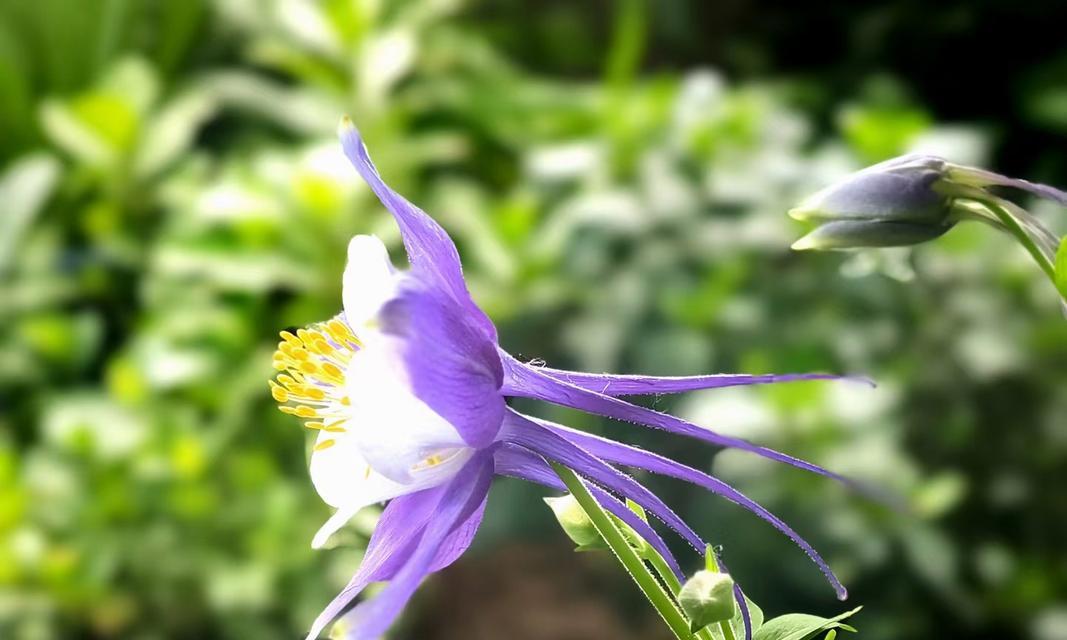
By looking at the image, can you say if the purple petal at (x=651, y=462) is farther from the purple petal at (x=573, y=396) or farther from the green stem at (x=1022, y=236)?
the green stem at (x=1022, y=236)

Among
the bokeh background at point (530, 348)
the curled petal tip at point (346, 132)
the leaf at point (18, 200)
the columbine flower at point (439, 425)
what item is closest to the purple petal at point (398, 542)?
the columbine flower at point (439, 425)

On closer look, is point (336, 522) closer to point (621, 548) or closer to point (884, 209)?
point (621, 548)

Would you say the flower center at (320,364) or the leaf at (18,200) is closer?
the flower center at (320,364)

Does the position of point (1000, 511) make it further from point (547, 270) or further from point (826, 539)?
point (547, 270)

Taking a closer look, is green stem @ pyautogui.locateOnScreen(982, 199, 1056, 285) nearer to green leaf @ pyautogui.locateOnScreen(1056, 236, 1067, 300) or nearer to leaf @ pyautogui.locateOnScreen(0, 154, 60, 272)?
green leaf @ pyautogui.locateOnScreen(1056, 236, 1067, 300)

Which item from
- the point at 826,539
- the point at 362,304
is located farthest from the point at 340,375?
the point at 826,539

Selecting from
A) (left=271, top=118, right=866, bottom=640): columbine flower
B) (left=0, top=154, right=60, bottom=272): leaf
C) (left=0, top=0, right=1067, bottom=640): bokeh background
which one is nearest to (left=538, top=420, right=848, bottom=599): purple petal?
(left=271, top=118, right=866, bottom=640): columbine flower

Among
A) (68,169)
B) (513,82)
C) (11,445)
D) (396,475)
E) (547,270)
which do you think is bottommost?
(396,475)

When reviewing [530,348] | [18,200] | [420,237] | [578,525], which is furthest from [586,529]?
[18,200]
